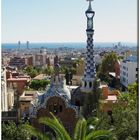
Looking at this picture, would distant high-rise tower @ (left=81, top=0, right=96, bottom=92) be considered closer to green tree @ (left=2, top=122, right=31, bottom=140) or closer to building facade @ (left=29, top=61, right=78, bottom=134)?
building facade @ (left=29, top=61, right=78, bottom=134)

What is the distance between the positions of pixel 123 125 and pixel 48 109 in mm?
2087

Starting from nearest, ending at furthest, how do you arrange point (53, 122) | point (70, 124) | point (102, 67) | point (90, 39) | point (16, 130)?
1. point (53, 122)
2. point (16, 130)
3. point (70, 124)
4. point (90, 39)
5. point (102, 67)

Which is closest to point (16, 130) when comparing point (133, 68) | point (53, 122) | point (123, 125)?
point (123, 125)

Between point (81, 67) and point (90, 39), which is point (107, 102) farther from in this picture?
point (81, 67)

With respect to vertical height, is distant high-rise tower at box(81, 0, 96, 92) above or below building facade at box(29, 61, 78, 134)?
above

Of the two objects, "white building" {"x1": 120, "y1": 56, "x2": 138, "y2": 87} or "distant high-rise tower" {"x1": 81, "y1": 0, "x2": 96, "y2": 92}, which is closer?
"distant high-rise tower" {"x1": 81, "y1": 0, "x2": 96, "y2": 92}

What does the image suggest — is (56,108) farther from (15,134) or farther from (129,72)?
(129,72)

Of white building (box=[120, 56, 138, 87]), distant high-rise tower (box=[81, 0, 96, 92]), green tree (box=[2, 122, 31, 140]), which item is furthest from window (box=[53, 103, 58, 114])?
white building (box=[120, 56, 138, 87])

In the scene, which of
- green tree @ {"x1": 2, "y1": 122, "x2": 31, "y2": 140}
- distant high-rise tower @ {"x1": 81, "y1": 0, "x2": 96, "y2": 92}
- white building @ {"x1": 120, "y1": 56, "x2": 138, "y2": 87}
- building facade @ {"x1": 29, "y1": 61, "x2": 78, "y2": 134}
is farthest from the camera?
white building @ {"x1": 120, "y1": 56, "x2": 138, "y2": 87}

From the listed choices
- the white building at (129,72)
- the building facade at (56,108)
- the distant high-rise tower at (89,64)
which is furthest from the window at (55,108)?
the white building at (129,72)

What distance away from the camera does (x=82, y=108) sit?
221 inches

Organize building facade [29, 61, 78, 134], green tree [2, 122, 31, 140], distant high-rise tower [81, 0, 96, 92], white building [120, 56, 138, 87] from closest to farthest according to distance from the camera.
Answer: green tree [2, 122, 31, 140] < building facade [29, 61, 78, 134] < distant high-rise tower [81, 0, 96, 92] < white building [120, 56, 138, 87]

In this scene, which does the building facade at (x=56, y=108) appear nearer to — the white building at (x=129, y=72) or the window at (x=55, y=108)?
the window at (x=55, y=108)

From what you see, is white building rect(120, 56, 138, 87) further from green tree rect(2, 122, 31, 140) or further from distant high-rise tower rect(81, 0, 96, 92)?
green tree rect(2, 122, 31, 140)
